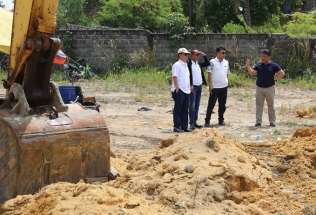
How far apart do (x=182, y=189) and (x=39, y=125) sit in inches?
70.2

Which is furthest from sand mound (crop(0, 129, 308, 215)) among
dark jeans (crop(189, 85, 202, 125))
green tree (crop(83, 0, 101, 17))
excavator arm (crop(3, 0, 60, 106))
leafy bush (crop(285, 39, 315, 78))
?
green tree (crop(83, 0, 101, 17))

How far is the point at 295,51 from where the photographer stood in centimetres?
2356

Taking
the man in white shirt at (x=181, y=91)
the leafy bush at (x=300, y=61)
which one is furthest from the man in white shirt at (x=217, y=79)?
the leafy bush at (x=300, y=61)

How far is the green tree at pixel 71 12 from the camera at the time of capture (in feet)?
129

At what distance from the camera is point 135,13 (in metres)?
33.0

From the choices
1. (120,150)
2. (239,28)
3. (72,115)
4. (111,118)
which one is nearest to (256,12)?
(239,28)

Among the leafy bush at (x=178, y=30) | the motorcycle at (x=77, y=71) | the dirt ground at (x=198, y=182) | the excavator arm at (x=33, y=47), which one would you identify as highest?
the excavator arm at (x=33, y=47)

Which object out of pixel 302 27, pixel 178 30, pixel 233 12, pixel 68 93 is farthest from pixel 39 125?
pixel 233 12

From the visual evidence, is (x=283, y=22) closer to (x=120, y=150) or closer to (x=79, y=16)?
(x=79, y=16)

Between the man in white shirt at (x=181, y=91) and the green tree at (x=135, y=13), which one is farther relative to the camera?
the green tree at (x=135, y=13)

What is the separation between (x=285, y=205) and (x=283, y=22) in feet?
99.8

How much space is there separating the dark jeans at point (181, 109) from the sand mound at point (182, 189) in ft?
14.1

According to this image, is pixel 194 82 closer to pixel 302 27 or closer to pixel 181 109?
pixel 181 109

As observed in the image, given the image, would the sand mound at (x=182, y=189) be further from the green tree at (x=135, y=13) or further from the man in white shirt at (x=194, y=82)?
the green tree at (x=135, y=13)
